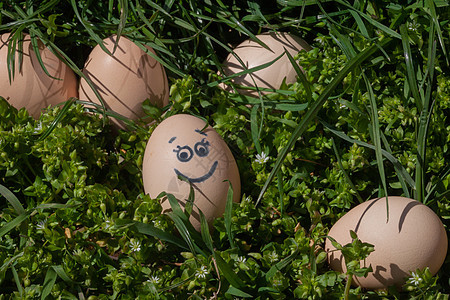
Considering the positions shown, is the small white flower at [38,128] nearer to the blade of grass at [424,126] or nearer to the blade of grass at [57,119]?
the blade of grass at [57,119]

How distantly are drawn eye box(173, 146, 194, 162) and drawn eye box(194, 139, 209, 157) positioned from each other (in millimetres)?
16

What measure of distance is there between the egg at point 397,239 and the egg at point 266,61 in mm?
529

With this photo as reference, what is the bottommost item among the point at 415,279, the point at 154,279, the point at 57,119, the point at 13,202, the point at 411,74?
the point at 415,279

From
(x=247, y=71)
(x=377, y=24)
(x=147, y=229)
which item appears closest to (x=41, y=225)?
(x=147, y=229)

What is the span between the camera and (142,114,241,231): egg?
60.9 inches

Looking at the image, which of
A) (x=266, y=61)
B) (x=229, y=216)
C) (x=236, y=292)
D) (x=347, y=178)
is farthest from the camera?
(x=266, y=61)

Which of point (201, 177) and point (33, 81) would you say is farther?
point (33, 81)

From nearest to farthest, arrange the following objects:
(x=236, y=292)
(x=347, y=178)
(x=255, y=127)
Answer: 1. (x=236, y=292)
2. (x=347, y=178)
3. (x=255, y=127)

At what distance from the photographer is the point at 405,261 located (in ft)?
4.64

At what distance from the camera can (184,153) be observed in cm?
156

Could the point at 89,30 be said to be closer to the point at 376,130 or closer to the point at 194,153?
the point at 194,153

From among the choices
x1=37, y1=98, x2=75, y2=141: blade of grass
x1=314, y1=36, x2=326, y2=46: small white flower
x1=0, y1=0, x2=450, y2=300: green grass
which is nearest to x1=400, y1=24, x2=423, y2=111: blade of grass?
x1=0, y1=0, x2=450, y2=300: green grass

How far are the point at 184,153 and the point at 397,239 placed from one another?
593 millimetres

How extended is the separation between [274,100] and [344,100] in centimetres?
22
